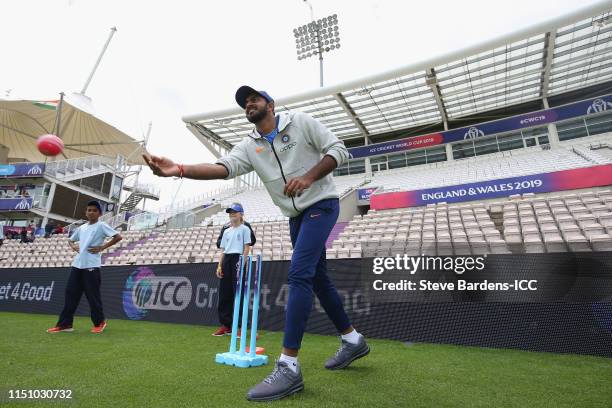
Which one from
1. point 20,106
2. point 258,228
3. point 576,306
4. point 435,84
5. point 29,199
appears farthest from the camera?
point 20,106

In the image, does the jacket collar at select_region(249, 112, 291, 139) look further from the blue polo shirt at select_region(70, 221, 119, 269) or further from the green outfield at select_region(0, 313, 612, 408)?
the blue polo shirt at select_region(70, 221, 119, 269)

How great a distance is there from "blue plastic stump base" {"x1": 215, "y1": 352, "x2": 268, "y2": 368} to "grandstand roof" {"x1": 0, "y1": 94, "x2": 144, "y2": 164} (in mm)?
36917

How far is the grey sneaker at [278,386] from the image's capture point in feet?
5.59

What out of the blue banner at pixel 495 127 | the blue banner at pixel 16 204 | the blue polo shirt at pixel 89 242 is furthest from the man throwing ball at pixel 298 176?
the blue banner at pixel 16 204

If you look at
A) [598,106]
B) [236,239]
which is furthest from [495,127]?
[236,239]

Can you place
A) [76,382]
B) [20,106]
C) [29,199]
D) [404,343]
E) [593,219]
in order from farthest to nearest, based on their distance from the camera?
[20,106] < [29,199] < [593,219] < [404,343] < [76,382]

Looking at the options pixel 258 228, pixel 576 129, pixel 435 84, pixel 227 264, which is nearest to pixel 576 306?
pixel 227 264

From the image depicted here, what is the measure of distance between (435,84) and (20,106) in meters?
40.0

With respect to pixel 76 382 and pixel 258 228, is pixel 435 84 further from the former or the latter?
pixel 76 382

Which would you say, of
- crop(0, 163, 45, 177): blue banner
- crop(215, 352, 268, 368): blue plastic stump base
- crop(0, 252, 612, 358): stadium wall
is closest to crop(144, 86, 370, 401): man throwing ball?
crop(215, 352, 268, 368): blue plastic stump base

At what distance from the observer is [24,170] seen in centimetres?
2545

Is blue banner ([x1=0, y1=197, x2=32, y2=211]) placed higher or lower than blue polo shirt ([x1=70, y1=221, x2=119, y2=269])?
higher

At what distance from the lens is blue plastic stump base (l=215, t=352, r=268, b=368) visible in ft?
8.07

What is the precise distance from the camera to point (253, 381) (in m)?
2.07
